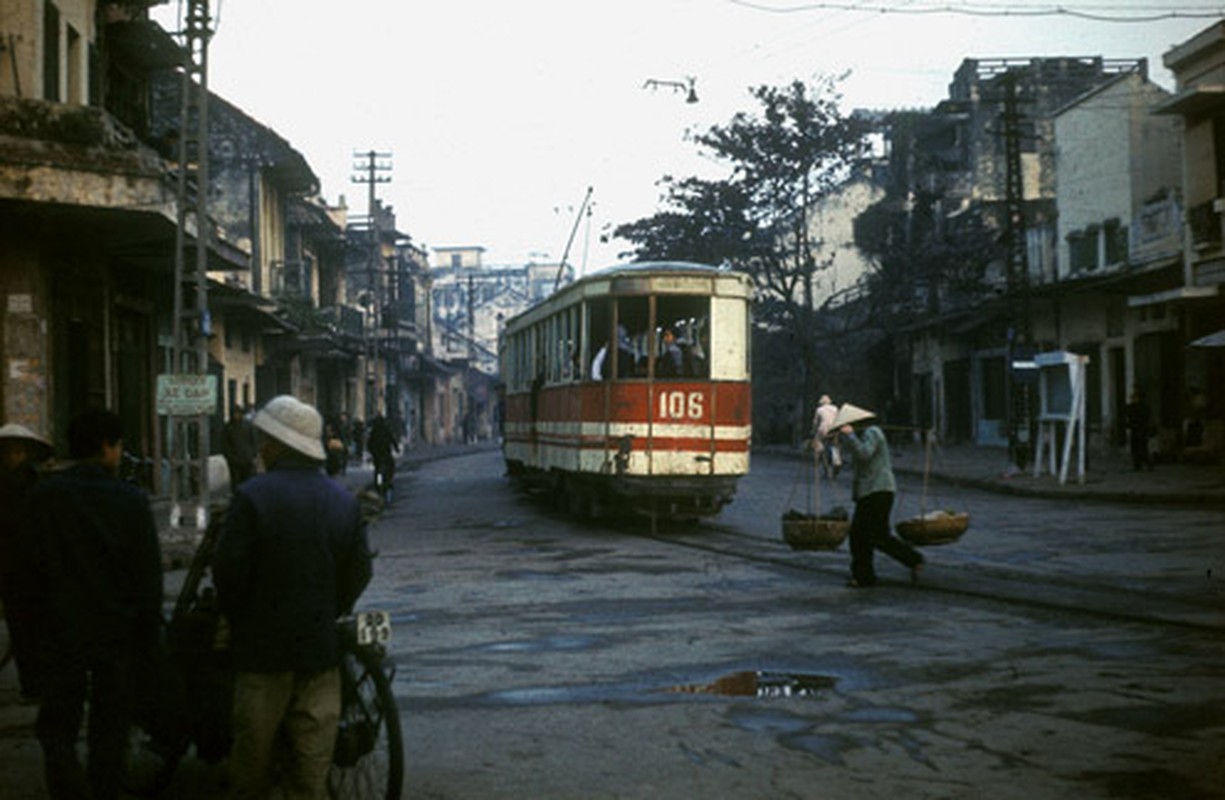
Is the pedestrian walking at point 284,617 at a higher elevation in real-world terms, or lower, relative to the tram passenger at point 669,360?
lower

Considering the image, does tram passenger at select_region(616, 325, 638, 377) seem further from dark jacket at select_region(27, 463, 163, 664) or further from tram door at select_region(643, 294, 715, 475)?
dark jacket at select_region(27, 463, 163, 664)

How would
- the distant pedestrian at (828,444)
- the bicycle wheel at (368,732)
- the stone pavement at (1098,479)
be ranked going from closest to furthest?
the bicycle wheel at (368,732) < the stone pavement at (1098,479) < the distant pedestrian at (828,444)

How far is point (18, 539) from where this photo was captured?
5617 mm

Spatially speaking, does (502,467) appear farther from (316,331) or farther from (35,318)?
(35,318)

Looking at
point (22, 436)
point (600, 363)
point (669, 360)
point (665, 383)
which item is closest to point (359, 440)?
point (600, 363)

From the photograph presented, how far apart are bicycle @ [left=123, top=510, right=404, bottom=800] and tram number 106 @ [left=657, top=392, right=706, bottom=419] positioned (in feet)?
41.8

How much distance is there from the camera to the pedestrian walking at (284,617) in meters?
4.68

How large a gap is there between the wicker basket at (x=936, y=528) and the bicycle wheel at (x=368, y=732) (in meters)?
7.54

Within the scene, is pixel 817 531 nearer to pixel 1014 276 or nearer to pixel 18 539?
pixel 18 539

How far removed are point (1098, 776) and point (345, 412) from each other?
51.2m

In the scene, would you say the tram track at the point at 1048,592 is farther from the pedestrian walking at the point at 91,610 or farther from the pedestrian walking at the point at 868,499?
the pedestrian walking at the point at 91,610

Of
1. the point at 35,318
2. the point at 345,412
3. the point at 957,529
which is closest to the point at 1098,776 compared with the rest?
the point at 957,529

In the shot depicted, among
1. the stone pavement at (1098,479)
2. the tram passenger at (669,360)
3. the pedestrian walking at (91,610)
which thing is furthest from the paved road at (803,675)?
the stone pavement at (1098,479)

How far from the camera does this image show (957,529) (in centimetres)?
1191
